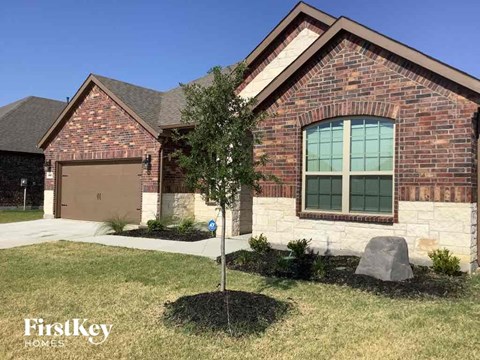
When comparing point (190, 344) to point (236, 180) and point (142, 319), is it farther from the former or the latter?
point (236, 180)

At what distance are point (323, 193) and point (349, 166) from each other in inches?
34.3

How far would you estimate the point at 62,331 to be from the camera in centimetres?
494

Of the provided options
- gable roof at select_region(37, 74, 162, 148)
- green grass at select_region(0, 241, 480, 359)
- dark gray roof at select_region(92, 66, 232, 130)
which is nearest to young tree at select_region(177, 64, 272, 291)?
green grass at select_region(0, 241, 480, 359)

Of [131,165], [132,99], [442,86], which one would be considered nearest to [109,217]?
[131,165]

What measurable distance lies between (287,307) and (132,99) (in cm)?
1368

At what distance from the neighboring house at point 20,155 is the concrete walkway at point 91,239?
9057mm

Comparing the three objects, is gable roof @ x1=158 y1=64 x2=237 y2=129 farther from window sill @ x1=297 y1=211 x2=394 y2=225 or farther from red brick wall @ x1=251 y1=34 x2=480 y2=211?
window sill @ x1=297 y1=211 x2=394 y2=225

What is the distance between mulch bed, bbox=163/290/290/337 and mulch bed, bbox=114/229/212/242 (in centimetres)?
654

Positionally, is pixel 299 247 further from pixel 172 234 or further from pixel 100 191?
pixel 100 191

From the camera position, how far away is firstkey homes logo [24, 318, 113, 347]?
4629mm

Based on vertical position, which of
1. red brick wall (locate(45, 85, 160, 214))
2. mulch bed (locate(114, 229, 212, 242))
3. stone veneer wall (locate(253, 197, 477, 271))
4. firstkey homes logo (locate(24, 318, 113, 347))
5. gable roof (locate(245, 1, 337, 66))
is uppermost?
gable roof (locate(245, 1, 337, 66))

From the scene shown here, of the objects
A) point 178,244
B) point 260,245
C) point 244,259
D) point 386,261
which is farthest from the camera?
point 178,244

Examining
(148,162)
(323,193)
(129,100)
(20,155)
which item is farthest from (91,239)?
(20,155)

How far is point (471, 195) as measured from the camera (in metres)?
7.72
